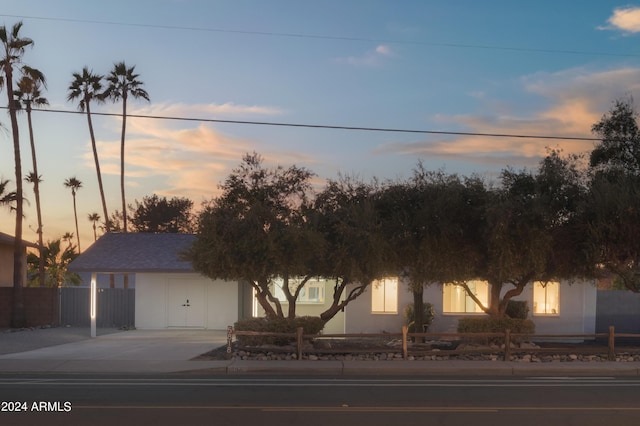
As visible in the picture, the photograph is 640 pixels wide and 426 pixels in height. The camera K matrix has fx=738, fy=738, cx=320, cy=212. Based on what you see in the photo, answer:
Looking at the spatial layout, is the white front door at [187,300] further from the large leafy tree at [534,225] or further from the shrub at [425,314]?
the large leafy tree at [534,225]

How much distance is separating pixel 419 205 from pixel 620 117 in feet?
42.9

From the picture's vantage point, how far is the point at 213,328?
33062 millimetres

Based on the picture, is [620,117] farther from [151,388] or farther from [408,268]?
[151,388]

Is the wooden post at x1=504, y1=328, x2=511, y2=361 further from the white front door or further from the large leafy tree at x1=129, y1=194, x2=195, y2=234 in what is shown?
the large leafy tree at x1=129, y1=194, x2=195, y2=234

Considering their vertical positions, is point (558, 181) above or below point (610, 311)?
above

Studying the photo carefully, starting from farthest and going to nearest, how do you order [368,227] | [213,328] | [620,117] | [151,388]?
[213,328] → [620,117] → [368,227] → [151,388]

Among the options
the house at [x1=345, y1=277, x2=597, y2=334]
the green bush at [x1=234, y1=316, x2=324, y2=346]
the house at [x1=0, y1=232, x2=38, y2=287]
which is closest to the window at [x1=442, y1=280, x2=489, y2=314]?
the house at [x1=345, y1=277, x2=597, y2=334]

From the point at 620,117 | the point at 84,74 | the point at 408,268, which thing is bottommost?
the point at 408,268

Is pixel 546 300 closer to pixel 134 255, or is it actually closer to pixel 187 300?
pixel 187 300

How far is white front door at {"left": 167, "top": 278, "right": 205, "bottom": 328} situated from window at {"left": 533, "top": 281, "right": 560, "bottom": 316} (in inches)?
567

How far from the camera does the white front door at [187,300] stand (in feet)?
109

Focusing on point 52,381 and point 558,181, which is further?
point 558,181

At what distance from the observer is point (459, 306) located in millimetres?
30016

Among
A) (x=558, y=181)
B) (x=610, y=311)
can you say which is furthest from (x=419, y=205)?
(x=610, y=311)
